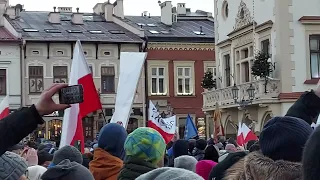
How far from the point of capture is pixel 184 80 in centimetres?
3838

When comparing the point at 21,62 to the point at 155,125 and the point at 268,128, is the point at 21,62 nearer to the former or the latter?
the point at 155,125

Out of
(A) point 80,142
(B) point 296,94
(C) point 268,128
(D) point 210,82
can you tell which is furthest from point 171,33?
(C) point 268,128

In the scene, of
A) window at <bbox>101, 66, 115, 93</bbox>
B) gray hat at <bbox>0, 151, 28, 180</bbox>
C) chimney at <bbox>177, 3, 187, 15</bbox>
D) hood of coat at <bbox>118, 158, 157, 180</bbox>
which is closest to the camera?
gray hat at <bbox>0, 151, 28, 180</bbox>

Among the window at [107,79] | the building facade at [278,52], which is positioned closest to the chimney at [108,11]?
the window at [107,79]

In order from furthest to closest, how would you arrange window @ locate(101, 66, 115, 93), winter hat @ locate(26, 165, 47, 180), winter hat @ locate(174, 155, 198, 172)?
window @ locate(101, 66, 115, 93), winter hat @ locate(174, 155, 198, 172), winter hat @ locate(26, 165, 47, 180)

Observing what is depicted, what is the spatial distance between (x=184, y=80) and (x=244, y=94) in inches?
512

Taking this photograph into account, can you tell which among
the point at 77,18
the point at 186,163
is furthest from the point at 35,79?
the point at 186,163

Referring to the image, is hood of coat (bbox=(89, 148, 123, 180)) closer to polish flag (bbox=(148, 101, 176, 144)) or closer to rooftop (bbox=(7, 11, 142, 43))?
polish flag (bbox=(148, 101, 176, 144))

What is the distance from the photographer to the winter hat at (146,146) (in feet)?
13.6

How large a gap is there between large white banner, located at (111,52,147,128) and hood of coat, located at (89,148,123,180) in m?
4.20

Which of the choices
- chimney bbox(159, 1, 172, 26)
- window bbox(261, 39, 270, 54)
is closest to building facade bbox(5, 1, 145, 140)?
chimney bbox(159, 1, 172, 26)

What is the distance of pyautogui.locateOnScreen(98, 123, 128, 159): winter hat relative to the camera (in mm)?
5000

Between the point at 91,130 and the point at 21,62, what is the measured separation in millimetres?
5243

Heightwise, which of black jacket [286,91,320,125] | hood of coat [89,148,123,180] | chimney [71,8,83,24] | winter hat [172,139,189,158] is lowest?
winter hat [172,139,189,158]
